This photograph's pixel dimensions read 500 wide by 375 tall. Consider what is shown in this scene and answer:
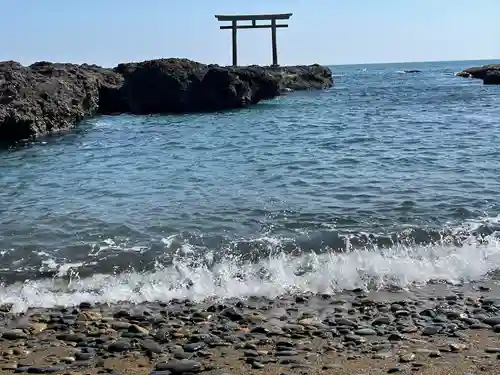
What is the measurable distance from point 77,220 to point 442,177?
8.17m

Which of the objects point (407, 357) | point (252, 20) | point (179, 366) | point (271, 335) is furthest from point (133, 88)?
point (407, 357)

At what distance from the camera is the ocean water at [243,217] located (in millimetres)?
8562

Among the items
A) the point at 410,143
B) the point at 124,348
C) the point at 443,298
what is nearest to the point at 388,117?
the point at 410,143

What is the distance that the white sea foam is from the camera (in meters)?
8.00

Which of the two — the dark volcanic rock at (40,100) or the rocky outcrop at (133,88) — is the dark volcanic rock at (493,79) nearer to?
the rocky outcrop at (133,88)

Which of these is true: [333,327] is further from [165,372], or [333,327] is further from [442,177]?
[442,177]

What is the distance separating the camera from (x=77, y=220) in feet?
38.0

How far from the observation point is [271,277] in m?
8.64

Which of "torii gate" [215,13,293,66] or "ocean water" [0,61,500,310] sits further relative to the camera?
"torii gate" [215,13,293,66]

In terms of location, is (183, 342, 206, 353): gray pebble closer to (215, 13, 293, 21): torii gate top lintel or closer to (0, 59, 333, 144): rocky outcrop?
(0, 59, 333, 144): rocky outcrop

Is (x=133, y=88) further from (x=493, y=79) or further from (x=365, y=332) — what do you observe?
(x=493, y=79)

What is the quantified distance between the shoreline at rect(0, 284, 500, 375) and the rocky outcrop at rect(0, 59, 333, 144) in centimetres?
1977

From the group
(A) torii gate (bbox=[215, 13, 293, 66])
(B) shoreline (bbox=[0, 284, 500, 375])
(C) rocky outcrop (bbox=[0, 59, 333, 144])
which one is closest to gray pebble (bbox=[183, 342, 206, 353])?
(B) shoreline (bbox=[0, 284, 500, 375])

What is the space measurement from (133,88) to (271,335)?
33.4 metres
